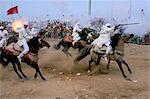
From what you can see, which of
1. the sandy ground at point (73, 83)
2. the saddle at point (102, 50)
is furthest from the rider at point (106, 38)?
the sandy ground at point (73, 83)

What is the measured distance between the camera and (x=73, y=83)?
42.6ft

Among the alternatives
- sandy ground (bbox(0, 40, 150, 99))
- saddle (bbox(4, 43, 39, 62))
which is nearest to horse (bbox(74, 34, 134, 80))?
sandy ground (bbox(0, 40, 150, 99))

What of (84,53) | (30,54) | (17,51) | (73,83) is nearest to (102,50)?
(84,53)

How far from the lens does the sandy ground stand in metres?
11.7

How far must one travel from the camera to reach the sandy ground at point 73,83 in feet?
38.2

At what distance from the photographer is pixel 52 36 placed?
32.5m

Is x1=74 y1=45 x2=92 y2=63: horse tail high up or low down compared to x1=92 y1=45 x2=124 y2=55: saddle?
down

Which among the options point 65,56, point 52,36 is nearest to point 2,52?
point 65,56

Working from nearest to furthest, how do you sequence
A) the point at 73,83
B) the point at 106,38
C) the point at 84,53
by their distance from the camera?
1. the point at 73,83
2. the point at 106,38
3. the point at 84,53

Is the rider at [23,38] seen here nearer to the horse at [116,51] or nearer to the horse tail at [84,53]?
the horse at [116,51]

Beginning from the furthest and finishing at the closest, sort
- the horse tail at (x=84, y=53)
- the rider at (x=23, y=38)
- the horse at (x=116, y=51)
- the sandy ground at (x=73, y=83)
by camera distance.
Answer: the horse tail at (x=84, y=53)
the horse at (x=116, y=51)
the rider at (x=23, y=38)
the sandy ground at (x=73, y=83)

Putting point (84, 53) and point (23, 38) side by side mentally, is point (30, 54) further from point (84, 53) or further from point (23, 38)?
point (84, 53)

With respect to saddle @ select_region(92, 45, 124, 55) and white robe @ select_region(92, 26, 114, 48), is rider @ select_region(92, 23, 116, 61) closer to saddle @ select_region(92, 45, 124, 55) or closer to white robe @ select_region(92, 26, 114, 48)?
white robe @ select_region(92, 26, 114, 48)

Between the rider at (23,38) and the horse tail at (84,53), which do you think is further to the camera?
the horse tail at (84,53)
